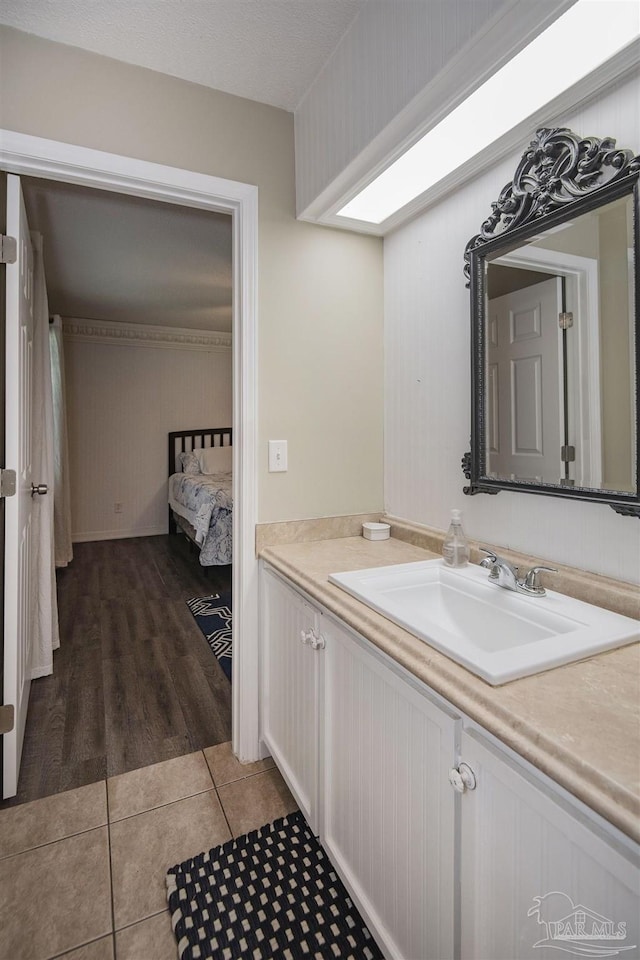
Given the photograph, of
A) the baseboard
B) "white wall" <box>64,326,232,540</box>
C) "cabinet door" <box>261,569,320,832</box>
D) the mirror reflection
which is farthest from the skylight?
the baseboard

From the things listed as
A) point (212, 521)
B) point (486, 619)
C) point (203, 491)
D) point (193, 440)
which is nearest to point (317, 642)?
point (486, 619)

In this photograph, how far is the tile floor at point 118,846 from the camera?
48.3 inches

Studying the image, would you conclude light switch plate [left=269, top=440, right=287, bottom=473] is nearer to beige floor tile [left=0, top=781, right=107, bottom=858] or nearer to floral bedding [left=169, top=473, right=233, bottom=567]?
beige floor tile [left=0, top=781, right=107, bottom=858]

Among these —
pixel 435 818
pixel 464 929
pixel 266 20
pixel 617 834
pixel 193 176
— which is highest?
pixel 266 20

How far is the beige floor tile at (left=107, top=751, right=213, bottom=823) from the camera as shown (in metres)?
1.66

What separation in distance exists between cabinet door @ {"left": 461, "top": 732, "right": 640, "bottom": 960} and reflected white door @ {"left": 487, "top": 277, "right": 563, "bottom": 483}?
2.57 feet

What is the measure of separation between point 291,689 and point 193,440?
16.0 ft

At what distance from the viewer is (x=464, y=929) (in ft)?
2.75

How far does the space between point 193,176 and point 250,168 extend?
0.22 m

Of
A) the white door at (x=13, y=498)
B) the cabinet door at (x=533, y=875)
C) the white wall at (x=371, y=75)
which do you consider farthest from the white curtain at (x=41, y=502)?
the cabinet door at (x=533, y=875)

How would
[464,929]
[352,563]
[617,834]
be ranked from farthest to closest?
[352,563] → [464,929] → [617,834]

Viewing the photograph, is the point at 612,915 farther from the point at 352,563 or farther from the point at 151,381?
the point at 151,381

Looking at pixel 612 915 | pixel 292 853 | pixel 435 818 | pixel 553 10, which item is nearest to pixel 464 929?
pixel 435 818

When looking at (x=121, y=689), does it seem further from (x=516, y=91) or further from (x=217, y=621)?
(x=516, y=91)
